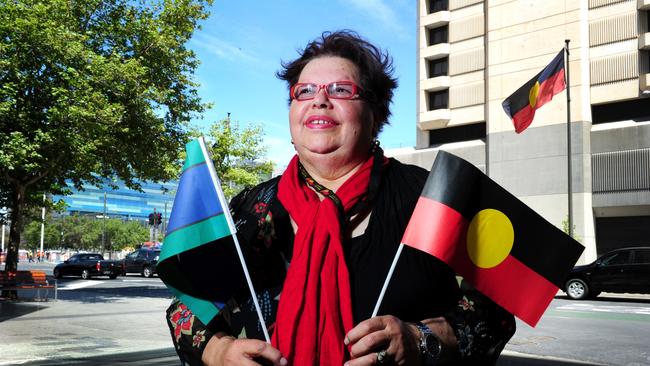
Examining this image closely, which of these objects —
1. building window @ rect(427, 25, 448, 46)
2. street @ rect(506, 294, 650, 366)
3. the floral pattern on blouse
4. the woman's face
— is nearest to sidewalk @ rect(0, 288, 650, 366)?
street @ rect(506, 294, 650, 366)

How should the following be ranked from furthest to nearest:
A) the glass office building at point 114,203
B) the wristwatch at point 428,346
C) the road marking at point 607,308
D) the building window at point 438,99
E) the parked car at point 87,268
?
1. the glass office building at point 114,203
2. the building window at point 438,99
3. the parked car at point 87,268
4. the road marking at point 607,308
5. the wristwatch at point 428,346

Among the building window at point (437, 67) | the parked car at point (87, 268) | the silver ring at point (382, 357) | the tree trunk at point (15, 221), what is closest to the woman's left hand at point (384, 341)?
the silver ring at point (382, 357)

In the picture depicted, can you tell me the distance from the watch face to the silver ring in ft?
0.49

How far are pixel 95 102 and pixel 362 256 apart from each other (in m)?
14.3

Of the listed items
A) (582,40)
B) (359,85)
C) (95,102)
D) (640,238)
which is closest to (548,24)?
(582,40)

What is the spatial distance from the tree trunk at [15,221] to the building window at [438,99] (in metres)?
31.7

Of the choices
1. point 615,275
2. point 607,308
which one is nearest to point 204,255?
point 607,308

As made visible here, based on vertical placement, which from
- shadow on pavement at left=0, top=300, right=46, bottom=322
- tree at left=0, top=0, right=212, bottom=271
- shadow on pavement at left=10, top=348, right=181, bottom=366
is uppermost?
tree at left=0, top=0, right=212, bottom=271

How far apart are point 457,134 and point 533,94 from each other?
22.3m

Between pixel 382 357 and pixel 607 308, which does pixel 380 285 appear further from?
pixel 607 308

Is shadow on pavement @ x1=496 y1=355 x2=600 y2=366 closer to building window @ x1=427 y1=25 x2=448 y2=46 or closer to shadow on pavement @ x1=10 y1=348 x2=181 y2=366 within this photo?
shadow on pavement @ x1=10 y1=348 x2=181 y2=366

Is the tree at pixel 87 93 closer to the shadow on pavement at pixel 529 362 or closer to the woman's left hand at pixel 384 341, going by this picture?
the shadow on pavement at pixel 529 362

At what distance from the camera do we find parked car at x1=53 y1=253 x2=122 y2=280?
3117 centimetres

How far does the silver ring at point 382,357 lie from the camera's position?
175 cm
